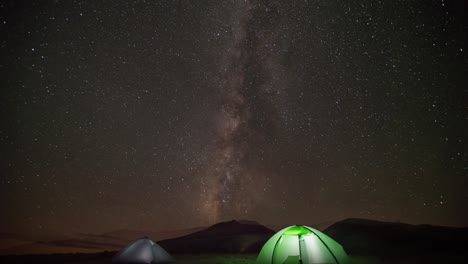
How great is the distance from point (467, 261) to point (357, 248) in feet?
33.7

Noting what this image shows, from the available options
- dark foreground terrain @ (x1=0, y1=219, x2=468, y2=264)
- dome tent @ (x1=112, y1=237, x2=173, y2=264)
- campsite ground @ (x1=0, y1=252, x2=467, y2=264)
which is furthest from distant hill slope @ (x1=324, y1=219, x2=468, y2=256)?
dome tent @ (x1=112, y1=237, x2=173, y2=264)

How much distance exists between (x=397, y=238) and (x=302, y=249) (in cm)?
1742

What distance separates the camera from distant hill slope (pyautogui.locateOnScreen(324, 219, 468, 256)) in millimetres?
23141

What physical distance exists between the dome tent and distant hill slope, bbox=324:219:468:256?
14310 mm

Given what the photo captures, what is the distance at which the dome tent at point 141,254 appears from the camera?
17.3 meters

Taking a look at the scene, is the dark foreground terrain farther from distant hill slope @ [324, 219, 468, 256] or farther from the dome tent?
the dome tent

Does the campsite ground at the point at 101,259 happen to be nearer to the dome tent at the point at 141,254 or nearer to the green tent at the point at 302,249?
the dome tent at the point at 141,254

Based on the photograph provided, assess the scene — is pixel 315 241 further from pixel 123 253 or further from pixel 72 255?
pixel 72 255

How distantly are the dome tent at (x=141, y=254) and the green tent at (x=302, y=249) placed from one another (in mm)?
6375

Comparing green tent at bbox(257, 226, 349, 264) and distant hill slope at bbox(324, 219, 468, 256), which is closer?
green tent at bbox(257, 226, 349, 264)

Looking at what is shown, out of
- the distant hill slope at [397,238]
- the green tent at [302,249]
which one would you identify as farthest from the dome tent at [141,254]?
the distant hill slope at [397,238]

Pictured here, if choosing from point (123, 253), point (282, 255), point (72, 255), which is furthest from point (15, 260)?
point (282, 255)

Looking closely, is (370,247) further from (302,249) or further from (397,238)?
(302,249)

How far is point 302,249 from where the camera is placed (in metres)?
13.3
